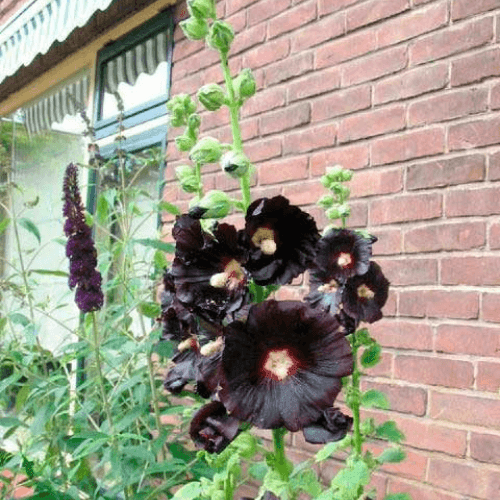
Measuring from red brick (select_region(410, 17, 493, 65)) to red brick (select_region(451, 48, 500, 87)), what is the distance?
34mm

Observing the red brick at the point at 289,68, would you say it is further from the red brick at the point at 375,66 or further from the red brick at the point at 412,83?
the red brick at the point at 412,83

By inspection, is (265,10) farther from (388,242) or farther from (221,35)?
(221,35)

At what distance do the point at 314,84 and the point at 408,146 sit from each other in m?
0.52

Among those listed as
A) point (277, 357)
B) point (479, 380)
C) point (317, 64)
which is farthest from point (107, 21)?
point (277, 357)

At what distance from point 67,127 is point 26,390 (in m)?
2.79

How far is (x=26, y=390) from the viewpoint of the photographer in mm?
2143

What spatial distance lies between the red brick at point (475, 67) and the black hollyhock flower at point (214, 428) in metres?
1.33

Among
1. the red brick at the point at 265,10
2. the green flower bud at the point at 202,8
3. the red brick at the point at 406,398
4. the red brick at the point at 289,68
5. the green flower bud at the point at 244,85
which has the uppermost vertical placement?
the red brick at the point at 265,10

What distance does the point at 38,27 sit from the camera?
3736 mm

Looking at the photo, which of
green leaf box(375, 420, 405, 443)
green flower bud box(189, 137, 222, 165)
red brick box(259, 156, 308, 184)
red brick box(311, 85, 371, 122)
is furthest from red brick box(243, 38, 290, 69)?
green leaf box(375, 420, 405, 443)

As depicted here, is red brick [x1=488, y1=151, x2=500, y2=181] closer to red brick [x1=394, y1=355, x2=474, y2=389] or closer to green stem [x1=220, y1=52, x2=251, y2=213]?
red brick [x1=394, y1=355, x2=474, y2=389]

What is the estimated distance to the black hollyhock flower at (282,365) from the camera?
0.88m

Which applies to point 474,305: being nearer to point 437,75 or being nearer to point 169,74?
point 437,75

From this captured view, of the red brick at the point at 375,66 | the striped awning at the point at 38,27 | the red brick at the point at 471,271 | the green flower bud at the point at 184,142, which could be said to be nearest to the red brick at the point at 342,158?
the red brick at the point at 375,66
